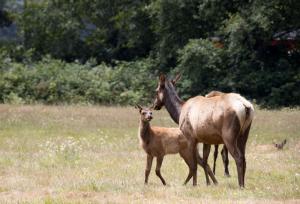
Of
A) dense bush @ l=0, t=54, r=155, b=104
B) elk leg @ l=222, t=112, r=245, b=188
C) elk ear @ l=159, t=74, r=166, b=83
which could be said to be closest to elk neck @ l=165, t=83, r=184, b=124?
elk ear @ l=159, t=74, r=166, b=83

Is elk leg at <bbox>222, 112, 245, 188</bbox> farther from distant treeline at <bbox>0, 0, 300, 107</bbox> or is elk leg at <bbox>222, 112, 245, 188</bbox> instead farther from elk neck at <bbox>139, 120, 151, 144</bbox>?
distant treeline at <bbox>0, 0, 300, 107</bbox>

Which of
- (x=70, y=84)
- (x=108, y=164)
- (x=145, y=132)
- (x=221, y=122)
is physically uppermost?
(x=221, y=122)

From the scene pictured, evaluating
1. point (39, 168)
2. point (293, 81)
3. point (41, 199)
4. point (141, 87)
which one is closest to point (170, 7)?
point (141, 87)

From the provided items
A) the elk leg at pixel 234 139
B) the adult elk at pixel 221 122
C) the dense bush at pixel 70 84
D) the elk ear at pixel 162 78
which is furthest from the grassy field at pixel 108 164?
the dense bush at pixel 70 84

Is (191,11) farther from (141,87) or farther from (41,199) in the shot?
(41,199)

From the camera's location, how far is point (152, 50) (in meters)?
40.9

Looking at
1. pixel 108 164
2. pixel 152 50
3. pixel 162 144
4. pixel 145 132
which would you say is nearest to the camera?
pixel 162 144

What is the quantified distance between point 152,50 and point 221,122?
1109 inches

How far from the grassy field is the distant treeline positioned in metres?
7.00

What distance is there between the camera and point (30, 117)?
25953 mm

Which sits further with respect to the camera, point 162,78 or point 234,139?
point 162,78

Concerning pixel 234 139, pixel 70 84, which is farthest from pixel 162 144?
pixel 70 84

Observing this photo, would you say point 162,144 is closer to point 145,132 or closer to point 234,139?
point 145,132

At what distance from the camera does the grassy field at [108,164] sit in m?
12.1
